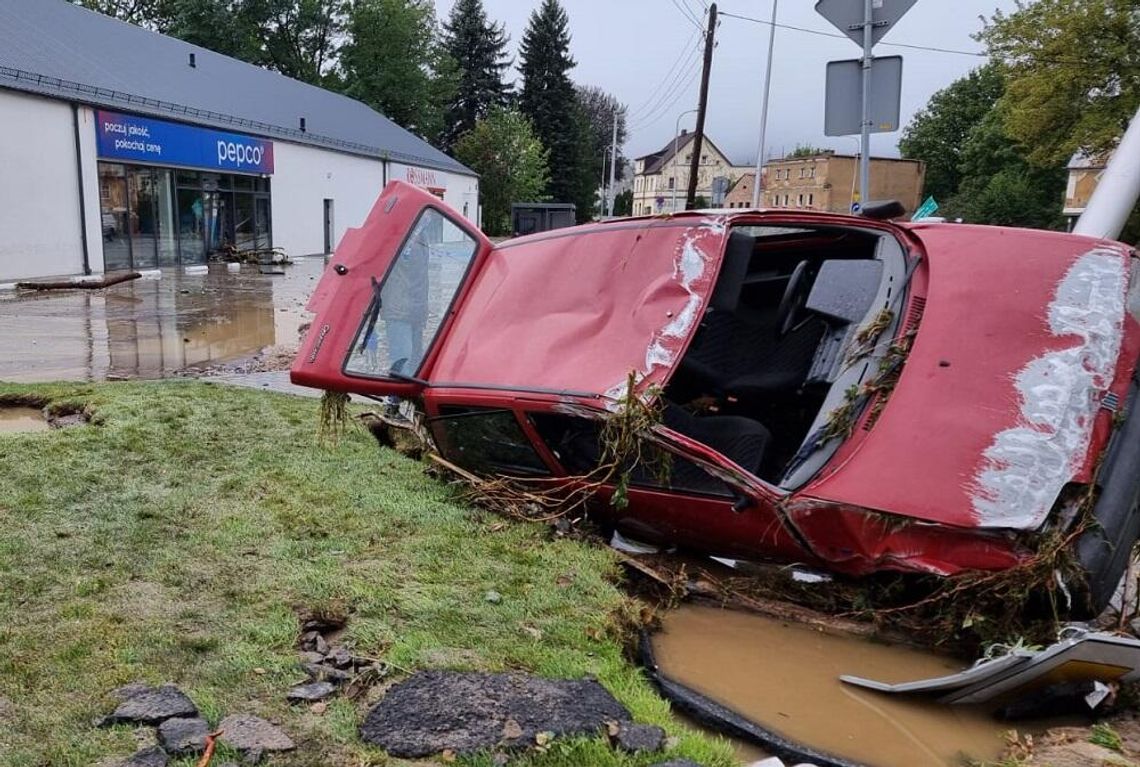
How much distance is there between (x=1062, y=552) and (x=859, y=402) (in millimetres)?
908

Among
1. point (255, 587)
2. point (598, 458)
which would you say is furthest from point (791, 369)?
point (255, 587)

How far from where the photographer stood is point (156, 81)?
23188 millimetres

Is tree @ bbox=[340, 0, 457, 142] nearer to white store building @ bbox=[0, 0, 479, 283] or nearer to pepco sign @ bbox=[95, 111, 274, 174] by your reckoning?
white store building @ bbox=[0, 0, 479, 283]

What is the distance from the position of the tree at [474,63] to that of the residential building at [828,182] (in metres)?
18.6

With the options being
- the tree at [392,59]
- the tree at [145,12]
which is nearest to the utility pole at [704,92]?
the tree at [392,59]

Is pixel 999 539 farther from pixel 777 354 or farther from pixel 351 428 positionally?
pixel 351 428

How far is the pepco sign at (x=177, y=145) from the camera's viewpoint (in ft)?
63.7

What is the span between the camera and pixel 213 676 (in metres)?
2.64

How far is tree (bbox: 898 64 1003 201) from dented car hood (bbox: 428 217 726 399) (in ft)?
194

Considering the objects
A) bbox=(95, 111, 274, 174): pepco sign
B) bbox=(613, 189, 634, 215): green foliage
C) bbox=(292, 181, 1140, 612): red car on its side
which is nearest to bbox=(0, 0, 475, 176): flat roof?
bbox=(95, 111, 274, 174): pepco sign

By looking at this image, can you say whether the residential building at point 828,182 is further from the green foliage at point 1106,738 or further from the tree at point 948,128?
the green foliage at point 1106,738

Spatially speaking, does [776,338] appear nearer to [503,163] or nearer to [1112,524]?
[1112,524]

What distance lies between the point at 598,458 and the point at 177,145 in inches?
861

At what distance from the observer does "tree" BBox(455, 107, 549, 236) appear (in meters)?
48.3
